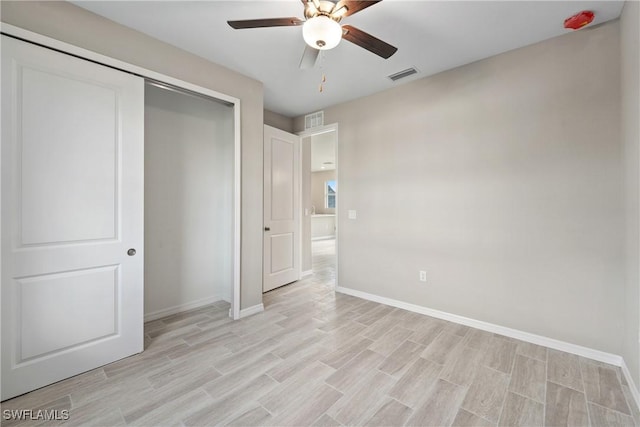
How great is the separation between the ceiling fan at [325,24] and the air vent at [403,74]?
1254mm

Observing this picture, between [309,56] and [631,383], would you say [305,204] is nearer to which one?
[309,56]

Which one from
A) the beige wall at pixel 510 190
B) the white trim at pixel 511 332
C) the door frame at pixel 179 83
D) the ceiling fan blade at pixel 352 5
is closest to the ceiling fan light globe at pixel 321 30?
the ceiling fan blade at pixel 352 5

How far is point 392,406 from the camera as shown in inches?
66.0

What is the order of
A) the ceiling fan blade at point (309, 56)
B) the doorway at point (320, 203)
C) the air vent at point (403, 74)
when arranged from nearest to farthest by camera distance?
1. the ceiling fan blade at point (309, 56)
2. the air vent at point (403, 74)
3. the doorway at point (320, 203)

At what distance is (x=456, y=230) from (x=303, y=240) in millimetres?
2522

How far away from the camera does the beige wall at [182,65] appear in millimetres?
1856

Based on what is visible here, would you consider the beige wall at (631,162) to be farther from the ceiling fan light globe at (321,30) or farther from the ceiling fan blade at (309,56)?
the ceiling fan blade at (309,56)

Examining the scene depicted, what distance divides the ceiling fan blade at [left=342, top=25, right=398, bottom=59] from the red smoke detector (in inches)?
59.7

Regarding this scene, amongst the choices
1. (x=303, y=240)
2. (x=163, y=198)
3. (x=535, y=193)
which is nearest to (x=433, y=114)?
(x=535, y=193)

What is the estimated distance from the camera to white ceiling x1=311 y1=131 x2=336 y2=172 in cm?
610

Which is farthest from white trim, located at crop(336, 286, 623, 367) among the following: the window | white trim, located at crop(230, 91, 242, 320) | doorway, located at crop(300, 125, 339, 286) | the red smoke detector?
the window

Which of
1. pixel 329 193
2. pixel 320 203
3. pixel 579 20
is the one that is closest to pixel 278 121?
pixel 579 20

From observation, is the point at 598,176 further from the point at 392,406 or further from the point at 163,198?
the point at 163,198

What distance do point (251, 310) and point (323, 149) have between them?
17.2ft
